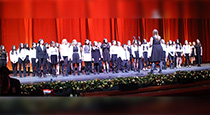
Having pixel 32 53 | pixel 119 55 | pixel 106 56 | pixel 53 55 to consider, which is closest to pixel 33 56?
pixel 32 53

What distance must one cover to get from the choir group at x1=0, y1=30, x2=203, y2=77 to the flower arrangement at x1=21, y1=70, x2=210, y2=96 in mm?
701

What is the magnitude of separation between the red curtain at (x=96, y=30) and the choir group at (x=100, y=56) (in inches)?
10.7

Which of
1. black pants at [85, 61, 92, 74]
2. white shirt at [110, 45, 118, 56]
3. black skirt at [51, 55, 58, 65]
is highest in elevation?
white shirt at [110, 45, 118, 56]

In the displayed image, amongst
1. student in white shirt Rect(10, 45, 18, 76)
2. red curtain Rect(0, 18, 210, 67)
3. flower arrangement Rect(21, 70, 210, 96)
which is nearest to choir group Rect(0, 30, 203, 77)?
student in white shirt Rect(10, 45, 18, 76)

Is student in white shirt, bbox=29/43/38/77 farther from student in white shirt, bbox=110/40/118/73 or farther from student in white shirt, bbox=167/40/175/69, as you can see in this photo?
student in white shirt, bbox=167/40/175/69

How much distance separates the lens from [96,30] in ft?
24.9

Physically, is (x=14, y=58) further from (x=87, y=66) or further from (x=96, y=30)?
(x=96, y=30)

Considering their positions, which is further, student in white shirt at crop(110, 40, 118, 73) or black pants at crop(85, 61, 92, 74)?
student in white shirt at crop(110, 40, 118, 73)

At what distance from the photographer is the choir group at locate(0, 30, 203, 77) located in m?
6.11

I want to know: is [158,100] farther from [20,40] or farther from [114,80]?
[20,40]

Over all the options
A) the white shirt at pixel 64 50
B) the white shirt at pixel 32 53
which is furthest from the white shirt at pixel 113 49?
the white shirt at pixel 32 53

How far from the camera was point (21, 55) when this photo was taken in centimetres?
595
